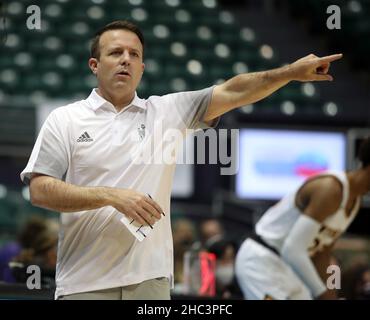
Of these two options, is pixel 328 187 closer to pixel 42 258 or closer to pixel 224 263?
pixel 42 258

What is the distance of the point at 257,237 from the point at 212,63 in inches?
56.1

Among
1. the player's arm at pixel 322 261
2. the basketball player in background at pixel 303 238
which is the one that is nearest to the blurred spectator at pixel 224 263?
the basketball player in background at pixel 303 238

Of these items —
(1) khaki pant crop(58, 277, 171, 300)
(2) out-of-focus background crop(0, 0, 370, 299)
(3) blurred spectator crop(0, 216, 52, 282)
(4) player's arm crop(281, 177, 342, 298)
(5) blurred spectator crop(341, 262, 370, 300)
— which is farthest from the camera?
(5) blurred spectator crop(341, 262, 370, 300)

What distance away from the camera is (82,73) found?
28.1 ft

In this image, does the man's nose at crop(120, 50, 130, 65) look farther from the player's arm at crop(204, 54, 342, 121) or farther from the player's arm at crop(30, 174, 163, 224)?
the player's arm at crop(30, 174, 163, 224)

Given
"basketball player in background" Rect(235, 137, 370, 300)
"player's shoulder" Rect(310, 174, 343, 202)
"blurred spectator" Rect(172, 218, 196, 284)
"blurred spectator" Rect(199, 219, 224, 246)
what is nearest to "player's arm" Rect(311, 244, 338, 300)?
"basketball player in background" Rect(235, 137, 370, 300)

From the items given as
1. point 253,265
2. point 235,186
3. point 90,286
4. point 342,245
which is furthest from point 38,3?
point 235,186

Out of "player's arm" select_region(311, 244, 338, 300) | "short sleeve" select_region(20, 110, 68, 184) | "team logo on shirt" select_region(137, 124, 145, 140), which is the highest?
"team logo on shirt" select_region(137, 124, 145, 140)

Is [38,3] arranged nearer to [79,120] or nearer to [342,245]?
[79,120]

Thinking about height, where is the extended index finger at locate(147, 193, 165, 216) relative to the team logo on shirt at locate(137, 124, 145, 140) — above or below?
below

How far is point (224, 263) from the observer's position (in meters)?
7.07

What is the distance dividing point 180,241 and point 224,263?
41 centimetres

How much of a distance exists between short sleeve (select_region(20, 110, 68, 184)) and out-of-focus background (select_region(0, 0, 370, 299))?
79 centimetres

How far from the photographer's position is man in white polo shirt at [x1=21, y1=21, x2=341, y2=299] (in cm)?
371
